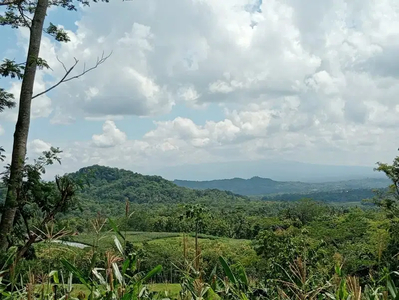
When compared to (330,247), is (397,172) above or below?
above

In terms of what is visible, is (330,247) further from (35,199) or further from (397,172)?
(35,199)

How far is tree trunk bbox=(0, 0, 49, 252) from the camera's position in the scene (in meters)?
4.95

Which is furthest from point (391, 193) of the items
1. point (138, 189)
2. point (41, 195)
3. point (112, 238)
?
point (138, 189)

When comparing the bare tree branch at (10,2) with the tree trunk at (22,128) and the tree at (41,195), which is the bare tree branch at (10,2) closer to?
the tree trunk at (22,128)

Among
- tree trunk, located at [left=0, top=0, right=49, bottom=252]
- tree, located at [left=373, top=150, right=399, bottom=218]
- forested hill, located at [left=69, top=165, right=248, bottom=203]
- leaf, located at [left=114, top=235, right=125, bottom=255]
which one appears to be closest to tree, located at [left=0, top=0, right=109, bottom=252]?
tree trunk, located at [left=0, top=0, right=49, bottom=252]

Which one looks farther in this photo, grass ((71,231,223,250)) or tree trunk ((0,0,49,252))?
tree trunk ((0,0,49,252))

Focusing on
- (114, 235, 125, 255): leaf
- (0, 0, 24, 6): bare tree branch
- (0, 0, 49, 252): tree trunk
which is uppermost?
(0, 0, 24, 6): bare tree branch

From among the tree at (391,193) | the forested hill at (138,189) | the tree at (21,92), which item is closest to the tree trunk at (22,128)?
the tree at (21,92)

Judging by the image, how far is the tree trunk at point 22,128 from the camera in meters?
4.95

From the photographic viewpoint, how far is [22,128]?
5285 millimetres

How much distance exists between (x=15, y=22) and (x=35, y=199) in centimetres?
303

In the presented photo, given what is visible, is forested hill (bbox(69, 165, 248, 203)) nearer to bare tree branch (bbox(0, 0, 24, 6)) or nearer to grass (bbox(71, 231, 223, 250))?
grass (bbox(71, 231, 223, 250))

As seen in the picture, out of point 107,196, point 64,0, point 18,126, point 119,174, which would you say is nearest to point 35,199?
point 18,126

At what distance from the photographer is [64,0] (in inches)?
265
